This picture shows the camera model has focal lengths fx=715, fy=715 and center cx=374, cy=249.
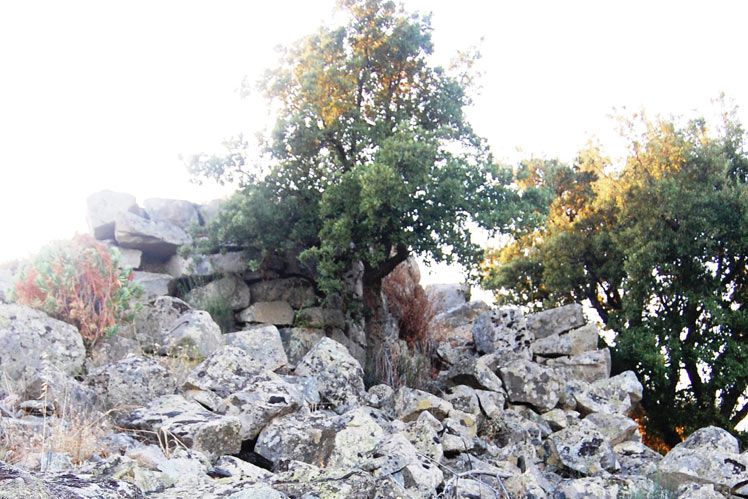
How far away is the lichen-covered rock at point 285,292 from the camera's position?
15.2m

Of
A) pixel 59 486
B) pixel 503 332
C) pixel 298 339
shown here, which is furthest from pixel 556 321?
pixel 59 486

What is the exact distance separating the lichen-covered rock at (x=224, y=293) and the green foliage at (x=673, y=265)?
23.8 feet

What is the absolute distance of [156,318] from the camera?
10.8 m

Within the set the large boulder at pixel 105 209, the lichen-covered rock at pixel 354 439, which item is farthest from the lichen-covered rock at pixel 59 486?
the large boulder at pixel 105 209

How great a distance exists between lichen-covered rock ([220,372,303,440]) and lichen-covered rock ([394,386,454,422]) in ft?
7.00

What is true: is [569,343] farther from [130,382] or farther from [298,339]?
[130,382]

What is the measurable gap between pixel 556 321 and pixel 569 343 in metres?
0.78

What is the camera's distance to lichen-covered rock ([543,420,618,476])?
9.42 metres

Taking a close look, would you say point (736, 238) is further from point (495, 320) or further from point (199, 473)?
point (199, 473)

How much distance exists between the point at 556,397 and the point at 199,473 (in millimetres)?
7596

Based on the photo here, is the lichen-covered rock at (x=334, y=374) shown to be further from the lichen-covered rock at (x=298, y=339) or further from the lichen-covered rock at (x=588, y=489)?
the lichen-covered rock at (x=298, y=339)

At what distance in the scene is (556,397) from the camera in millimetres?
11594

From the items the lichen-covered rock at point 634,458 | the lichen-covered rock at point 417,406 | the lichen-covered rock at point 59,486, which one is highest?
the lichen-covered rock at point 59,486

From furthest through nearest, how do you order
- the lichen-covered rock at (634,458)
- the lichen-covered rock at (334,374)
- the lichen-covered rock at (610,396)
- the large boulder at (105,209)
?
1. the large boulder at (105,209)
2. the lichen-covered rock at (610,396)
3. the lichen-covered rock at (634,458)
4. the lichen-covered rock at (334,374)
